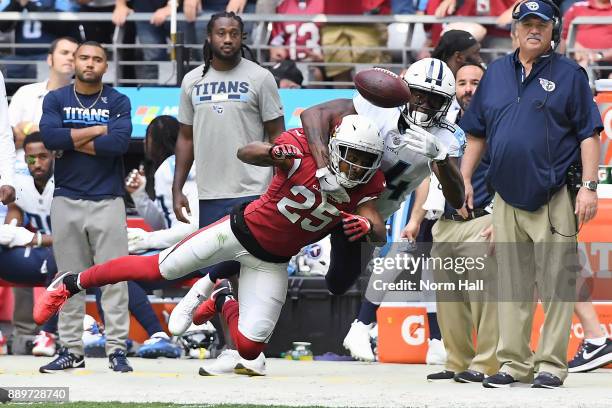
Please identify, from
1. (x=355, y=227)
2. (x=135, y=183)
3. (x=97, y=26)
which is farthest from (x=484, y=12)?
(x=355, y=227)

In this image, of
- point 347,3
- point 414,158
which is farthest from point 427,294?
point 347,3

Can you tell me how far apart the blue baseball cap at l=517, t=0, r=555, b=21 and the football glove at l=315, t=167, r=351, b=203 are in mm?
1362

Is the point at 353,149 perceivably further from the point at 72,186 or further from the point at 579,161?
the point at 72,186

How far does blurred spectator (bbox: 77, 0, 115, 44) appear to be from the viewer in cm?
1272

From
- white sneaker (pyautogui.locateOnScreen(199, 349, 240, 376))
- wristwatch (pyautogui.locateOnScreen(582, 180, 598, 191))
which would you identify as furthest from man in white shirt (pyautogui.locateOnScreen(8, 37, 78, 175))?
wristwatch (pyautogui.locateOnScreen(582, 180, 598, 191))

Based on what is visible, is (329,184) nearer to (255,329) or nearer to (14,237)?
(255,329)

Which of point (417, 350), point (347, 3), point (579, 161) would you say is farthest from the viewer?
point (347, 3)

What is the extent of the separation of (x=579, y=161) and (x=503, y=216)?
50 centimetres

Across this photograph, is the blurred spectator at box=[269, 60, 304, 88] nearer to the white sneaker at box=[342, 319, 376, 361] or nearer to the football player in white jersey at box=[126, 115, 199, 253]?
the football player in white jersey at box=[126, 115, 199, 253]

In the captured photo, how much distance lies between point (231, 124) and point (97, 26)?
14.0ft

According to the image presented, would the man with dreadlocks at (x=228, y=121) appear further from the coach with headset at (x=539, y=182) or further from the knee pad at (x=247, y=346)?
the coach with headset at (x=539, y=182)

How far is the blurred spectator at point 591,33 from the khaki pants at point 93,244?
4.02m

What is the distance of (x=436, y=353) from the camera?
9250 millimetres

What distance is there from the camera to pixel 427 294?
936 centimetres
